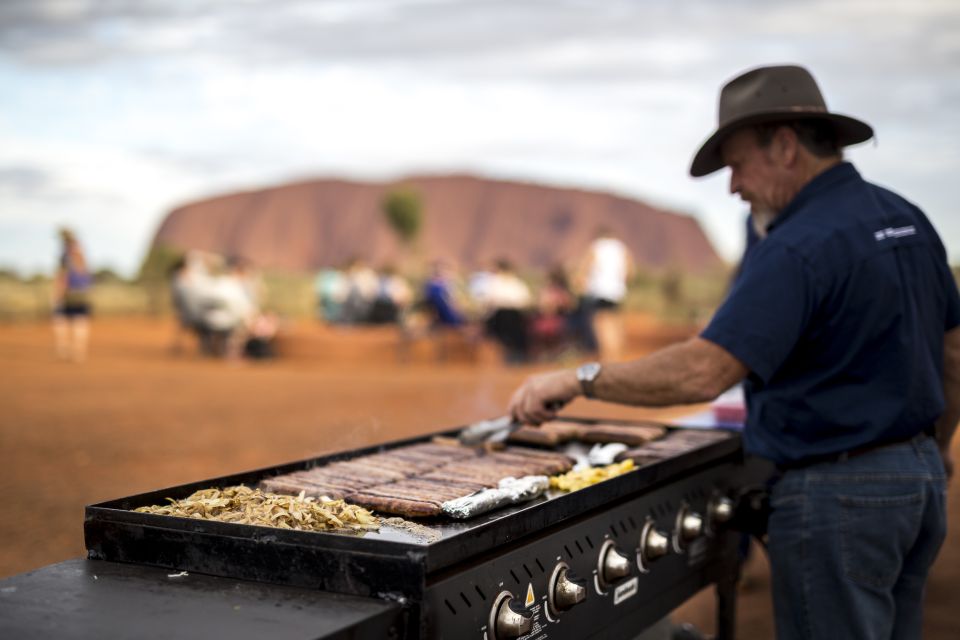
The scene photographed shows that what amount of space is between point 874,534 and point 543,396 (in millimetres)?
1008

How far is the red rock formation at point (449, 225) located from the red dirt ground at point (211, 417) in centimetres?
7262

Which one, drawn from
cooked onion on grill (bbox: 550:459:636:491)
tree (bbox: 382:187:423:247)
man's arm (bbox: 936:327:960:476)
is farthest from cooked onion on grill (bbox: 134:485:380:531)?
tree (bbox: 382:187:423:247)

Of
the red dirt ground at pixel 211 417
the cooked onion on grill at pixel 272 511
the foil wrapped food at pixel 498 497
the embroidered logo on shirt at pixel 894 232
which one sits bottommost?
the red dirt ground at pixel 211 417

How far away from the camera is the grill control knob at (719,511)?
3064mm

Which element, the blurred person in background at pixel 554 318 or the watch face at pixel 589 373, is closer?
the watch face at pixel 589 373

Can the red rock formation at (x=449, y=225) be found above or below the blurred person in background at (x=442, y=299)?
above

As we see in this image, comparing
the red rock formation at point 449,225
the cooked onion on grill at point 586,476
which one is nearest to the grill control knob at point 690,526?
the cooked onion on grill at point 586,476

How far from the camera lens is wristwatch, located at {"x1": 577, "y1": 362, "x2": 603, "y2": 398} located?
2.70m

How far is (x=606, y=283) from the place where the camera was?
46.3 ft

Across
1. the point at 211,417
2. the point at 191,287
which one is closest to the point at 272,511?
the point at 211,417

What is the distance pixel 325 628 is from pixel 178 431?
8.81 m

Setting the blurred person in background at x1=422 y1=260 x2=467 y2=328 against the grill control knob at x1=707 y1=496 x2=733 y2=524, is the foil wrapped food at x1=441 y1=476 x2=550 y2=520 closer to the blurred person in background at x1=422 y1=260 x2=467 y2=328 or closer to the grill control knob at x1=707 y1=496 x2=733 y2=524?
the grill control knob at x1=707 y1=496 x2=733 y2=524

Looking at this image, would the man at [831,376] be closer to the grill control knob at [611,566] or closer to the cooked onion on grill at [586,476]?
the cooked onion on grill at [586,476]

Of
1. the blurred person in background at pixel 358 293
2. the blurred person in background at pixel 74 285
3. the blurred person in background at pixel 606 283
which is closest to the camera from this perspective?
the blurred person in background at pixel 606 283
